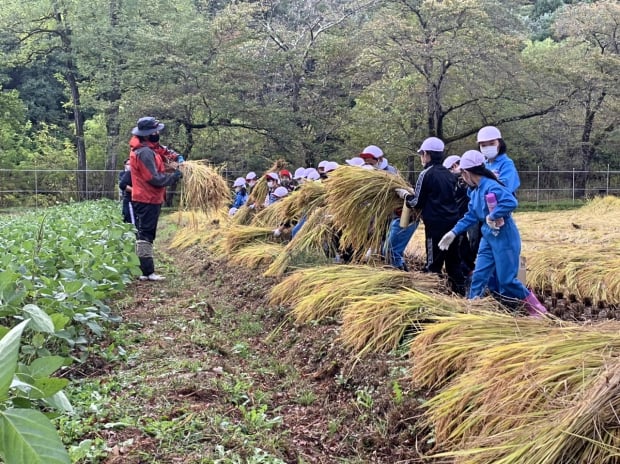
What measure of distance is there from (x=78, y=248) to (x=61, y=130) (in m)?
28.8

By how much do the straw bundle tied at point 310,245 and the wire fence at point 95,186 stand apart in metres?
17.8

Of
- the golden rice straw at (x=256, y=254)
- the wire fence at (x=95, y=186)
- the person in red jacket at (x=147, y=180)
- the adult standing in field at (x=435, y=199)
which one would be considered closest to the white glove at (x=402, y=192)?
the adult standing in field at (x=435, y=199)

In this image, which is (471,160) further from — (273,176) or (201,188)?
(273,176)

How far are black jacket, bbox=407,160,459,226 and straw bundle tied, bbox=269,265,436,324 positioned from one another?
794 millimetres

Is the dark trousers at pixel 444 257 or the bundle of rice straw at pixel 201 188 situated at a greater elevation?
the bundle of rice straw at pixel 201 188

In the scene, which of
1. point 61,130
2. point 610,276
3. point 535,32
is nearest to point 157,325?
point 610,276

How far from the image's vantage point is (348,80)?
70.2 feet

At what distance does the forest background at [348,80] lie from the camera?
19422 millimetres

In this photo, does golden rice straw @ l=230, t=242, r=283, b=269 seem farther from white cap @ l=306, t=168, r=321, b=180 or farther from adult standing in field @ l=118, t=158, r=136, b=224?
adult standing in field @ l=118, t=158, r=136, b=224

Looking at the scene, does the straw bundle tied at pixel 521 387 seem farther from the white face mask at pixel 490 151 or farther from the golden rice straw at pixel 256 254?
the golden rice straw at pixel 256 254

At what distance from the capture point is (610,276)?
5574 millimetres

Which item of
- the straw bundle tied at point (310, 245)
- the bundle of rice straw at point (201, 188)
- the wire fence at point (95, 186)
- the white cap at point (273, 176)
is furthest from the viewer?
the wire fence at point (95, 186)

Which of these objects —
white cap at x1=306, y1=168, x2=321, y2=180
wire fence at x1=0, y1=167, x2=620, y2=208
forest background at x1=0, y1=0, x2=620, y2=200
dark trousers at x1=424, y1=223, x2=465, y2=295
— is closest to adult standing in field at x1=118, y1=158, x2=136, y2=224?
white cap at x1=306, y1=168, x2=321, y2=180

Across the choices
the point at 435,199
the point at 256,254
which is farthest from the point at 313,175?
the point at 435,199
